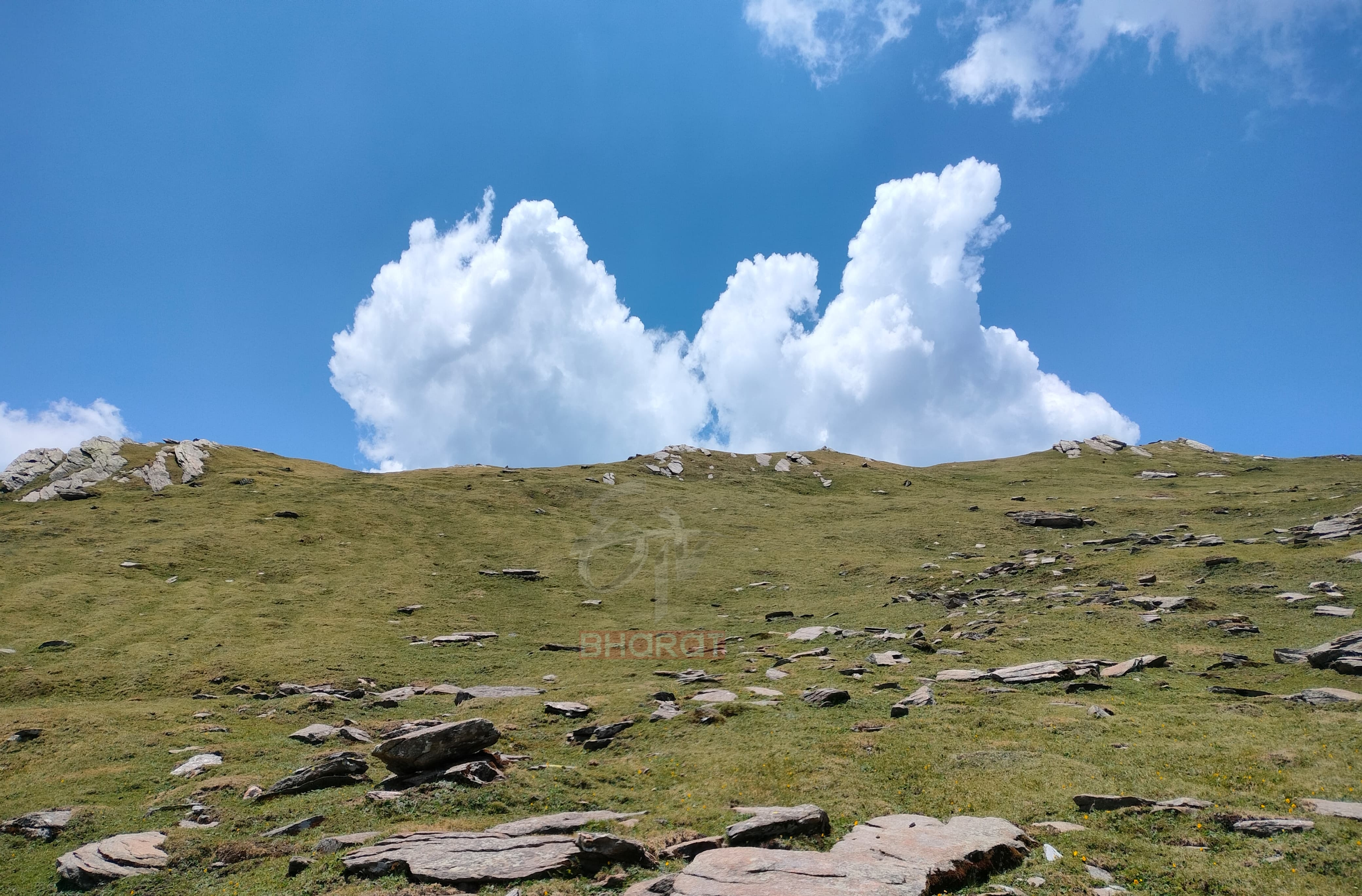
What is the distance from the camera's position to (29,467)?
9412 cm

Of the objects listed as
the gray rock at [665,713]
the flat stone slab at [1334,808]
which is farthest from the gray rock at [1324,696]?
the gray rock at [665,713]

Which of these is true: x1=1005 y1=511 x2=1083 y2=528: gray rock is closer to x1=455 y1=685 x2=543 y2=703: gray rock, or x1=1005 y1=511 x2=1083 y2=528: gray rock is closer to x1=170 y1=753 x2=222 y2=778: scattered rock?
x1=455 y1=685 x2=543 y2=703: gray rock

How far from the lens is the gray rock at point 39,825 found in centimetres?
2142

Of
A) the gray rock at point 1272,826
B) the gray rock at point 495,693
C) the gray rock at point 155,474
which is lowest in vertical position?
the gray rock at point 1272,826

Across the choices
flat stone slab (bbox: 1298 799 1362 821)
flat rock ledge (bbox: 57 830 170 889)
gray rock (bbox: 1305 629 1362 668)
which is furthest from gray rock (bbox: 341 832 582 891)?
gray rock (bbox: 1305 629 1362 668)

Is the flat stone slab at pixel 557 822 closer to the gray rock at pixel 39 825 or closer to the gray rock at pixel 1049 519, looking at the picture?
the gray rock at pixel 39 825

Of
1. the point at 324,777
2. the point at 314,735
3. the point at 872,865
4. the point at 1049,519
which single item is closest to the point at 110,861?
the point at 324,777

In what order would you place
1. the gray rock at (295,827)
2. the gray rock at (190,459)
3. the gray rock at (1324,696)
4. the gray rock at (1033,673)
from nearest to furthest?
the gray rock at (295,827) < the gray rock at (1324,696) < the gray rock at (1033,673) < the gray rock at (190,459)

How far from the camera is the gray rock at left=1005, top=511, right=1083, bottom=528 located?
79.6 meters

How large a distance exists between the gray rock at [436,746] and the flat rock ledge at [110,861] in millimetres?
6271

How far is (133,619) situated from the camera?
52.2m

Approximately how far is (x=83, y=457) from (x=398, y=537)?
6022cm

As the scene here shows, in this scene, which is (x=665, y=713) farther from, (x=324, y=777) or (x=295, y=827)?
(x=295, y=827)

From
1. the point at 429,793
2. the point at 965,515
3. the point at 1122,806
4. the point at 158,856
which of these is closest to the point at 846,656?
the point at 1122,806
